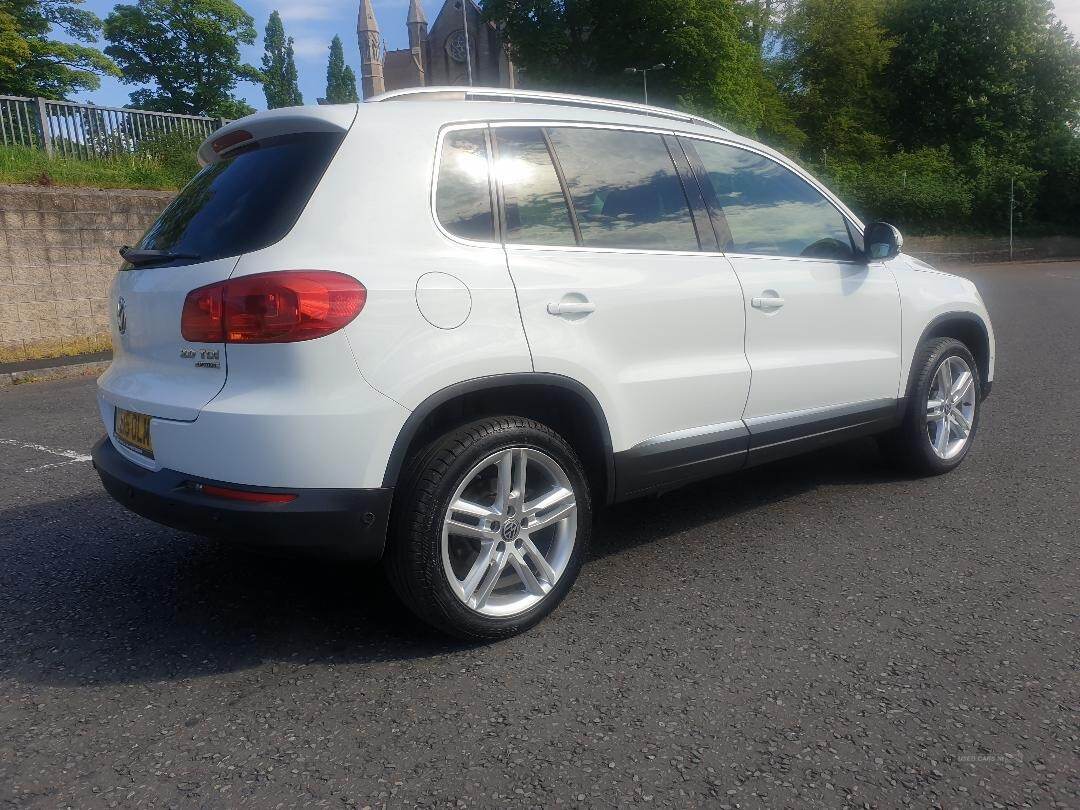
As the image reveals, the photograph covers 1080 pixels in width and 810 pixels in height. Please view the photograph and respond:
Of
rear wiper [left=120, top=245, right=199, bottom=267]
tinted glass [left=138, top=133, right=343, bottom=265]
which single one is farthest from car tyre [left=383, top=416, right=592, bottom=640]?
rear wiper [left=120, top=245, right=199, bottom=267]

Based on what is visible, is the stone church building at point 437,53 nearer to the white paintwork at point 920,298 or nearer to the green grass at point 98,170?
the green grass at point 98,170

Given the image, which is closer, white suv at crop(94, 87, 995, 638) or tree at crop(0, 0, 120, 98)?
white suv at crop(94, 87, 995, 638)

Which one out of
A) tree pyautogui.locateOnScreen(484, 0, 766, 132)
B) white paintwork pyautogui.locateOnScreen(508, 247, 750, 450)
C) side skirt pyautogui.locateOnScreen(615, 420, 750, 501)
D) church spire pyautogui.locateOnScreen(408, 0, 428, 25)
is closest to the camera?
white paintwork pyautogui.locateOnScreen(508, 247, 750, 450)

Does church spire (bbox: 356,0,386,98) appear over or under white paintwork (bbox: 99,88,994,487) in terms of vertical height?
over

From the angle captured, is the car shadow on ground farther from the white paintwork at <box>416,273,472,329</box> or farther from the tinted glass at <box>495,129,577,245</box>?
the tinted glass at <box>495,129,577,245</box>

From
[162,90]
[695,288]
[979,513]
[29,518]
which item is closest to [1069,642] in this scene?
[979,513]

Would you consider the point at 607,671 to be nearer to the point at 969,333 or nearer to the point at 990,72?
the point at 969,333

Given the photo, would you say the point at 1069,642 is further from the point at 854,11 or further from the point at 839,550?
the point at 854,11

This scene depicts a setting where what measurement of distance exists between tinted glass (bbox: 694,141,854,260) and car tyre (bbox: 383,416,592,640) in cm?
138

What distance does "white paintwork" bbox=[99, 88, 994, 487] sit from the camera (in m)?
2.64

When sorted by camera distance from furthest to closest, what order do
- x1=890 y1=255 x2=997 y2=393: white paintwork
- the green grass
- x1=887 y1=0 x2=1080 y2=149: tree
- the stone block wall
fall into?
1. x1=887 y1=0 x2=1080 y2=149: tree
2. the green grass
3. the stone block wall
4. x1=890 y1=255 x2=997 y2=393: white paintwork

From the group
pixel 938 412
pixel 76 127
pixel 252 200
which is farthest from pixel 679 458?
pixel 76 127

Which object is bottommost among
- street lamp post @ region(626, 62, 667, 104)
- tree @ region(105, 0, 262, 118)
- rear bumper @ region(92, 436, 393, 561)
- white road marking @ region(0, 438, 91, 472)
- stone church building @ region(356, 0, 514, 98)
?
white road marking @ region(0, 438, 91, 472)

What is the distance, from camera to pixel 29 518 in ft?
14.8
